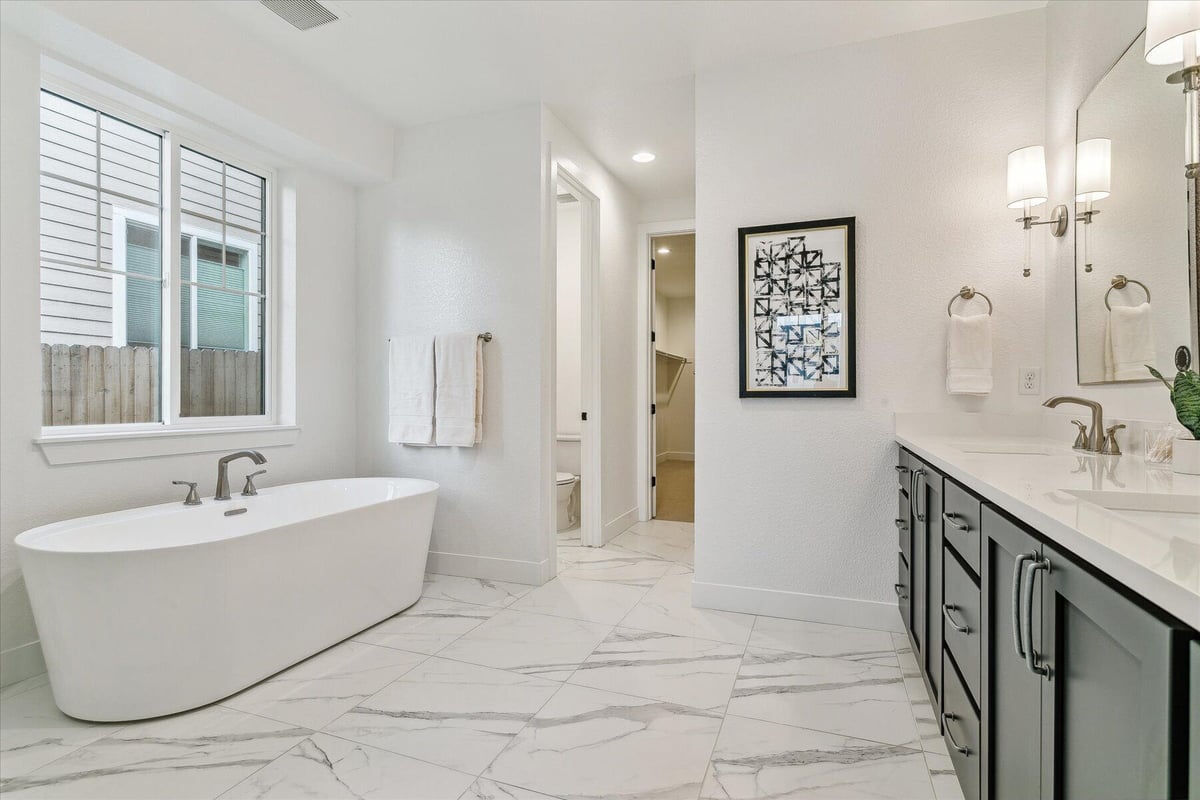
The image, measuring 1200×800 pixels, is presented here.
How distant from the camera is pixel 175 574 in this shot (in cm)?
194

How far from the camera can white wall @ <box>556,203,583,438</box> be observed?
477 centimetres

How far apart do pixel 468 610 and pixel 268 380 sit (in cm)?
175

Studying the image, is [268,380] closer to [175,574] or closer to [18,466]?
[18,466]

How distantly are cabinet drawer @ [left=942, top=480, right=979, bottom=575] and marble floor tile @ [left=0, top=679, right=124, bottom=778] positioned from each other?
98.8 inches

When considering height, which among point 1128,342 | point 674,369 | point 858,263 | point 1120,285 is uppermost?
point 858,263

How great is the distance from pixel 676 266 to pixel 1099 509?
666cm

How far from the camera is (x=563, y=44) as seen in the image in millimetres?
2758

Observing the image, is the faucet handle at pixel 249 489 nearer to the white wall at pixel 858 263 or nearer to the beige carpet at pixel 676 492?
the white wall at pixel 858 263

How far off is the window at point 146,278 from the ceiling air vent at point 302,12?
86cm

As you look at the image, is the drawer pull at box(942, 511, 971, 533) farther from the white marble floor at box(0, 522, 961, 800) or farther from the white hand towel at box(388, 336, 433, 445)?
the white hand towel at box(388, 336, 433, 445)

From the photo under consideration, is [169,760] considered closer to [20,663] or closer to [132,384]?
[20,663]

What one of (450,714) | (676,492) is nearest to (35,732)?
(450,714)

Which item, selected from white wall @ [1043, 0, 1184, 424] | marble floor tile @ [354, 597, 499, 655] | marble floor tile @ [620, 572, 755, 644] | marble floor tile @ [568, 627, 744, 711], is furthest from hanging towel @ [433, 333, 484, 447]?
white wall @ [1043, 0, 1184, 424]

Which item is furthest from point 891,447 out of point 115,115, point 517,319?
point 115,115
